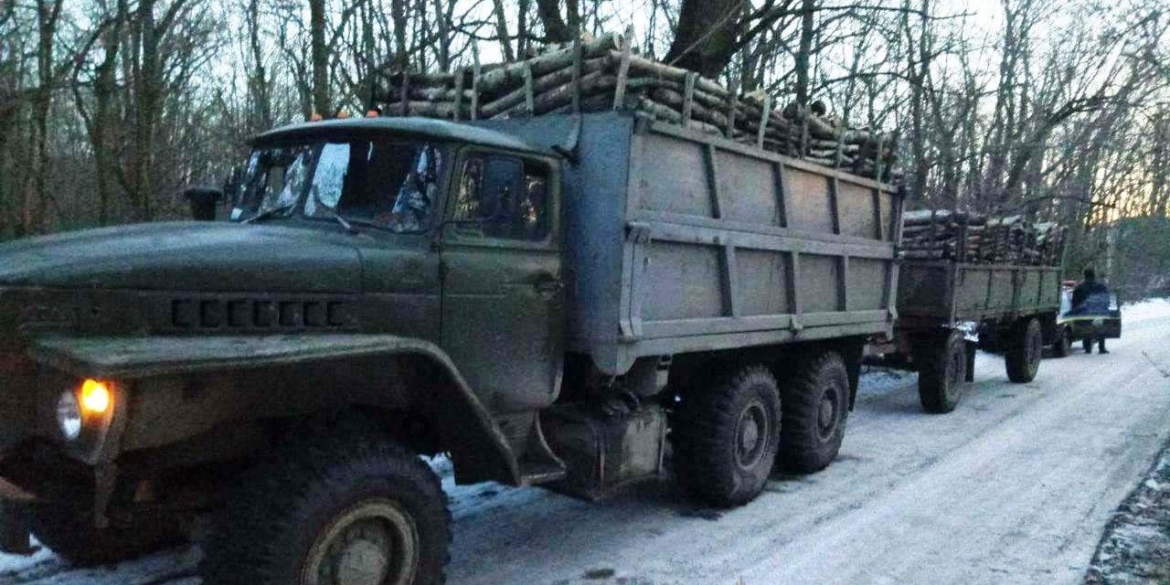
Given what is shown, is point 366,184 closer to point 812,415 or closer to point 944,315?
point 812,415

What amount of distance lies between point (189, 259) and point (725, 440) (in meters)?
3.86

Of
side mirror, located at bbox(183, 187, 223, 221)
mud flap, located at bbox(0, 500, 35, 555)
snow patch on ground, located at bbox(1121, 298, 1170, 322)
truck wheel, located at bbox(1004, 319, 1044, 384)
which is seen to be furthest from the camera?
snow patch on ground, located at bbox(1121, 298, 1170, 322)

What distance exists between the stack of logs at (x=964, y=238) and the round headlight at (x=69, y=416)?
8.45 m

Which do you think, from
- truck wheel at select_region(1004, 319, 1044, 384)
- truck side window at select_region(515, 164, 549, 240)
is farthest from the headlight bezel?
truck wheel at select_region(1004, 319, 1044, 384)

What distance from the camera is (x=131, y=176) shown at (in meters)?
14.8

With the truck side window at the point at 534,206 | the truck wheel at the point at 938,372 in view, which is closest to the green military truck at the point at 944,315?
the truck wheel at the point at 938,372

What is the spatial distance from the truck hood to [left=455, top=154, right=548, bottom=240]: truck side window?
0.74 m

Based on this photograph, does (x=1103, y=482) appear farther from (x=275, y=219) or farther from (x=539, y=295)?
(x=275, y=219)

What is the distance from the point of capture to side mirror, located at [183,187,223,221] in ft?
17.8

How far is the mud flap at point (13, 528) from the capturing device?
378cm

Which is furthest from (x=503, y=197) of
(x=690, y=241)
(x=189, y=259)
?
(x=189, y=259)

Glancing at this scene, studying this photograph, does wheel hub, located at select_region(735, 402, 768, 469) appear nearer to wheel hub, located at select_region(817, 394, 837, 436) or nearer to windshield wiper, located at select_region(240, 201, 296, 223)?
wheel hub, located at select_region(817, 394, 837, 436)

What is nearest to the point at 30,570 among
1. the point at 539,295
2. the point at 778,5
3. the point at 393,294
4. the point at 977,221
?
the point at 393,294

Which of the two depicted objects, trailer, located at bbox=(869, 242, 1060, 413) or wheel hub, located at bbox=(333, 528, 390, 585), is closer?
wheel hub, located at bbox=(333, 528, 390, 585)
